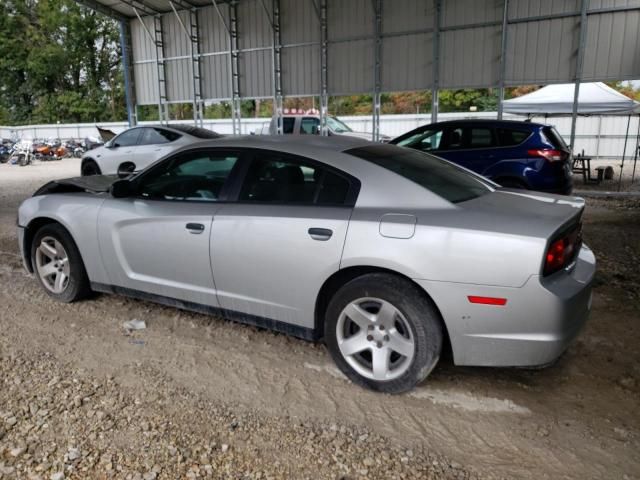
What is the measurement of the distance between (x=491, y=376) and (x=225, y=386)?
169 centimetres

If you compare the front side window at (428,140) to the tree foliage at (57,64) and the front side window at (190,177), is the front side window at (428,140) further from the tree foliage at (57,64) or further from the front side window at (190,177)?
the tree foliage at (57,64)

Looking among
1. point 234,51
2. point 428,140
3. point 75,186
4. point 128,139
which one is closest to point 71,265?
point 75,186

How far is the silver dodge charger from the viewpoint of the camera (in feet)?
8.93

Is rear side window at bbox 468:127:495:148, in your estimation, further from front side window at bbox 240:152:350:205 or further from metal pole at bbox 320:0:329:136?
metal pole at bbox 320:0:329:136

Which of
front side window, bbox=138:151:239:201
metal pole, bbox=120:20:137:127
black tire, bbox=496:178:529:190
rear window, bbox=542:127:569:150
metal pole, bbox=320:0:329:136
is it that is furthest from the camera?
metal pole, bbox=120:20:137:127

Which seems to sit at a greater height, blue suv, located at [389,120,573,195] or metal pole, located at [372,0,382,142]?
metal pole, located at [372,0,382,142]

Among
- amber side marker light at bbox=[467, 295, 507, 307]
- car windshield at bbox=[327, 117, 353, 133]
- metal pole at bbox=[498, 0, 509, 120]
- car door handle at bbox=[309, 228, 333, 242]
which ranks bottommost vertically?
amber side marker light at bbox=[467, 295, 507, 307]

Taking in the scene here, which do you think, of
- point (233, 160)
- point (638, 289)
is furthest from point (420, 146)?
point (233, 160)

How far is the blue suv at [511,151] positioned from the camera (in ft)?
26.2

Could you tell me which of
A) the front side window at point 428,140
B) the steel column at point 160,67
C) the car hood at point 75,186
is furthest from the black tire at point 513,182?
the steel column at point 160,67

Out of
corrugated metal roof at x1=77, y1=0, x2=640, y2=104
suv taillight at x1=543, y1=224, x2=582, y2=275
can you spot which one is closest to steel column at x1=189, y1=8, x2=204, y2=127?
corrugated metal roof at x1=77, y1=0, x2=640, y2=104

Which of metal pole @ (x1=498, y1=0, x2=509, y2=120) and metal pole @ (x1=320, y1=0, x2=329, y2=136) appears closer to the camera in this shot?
metal pole @ (x1=498, y1=0, x2=509, y2=120)

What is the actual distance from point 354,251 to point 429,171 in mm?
916

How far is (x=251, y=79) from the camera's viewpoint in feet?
55.0
